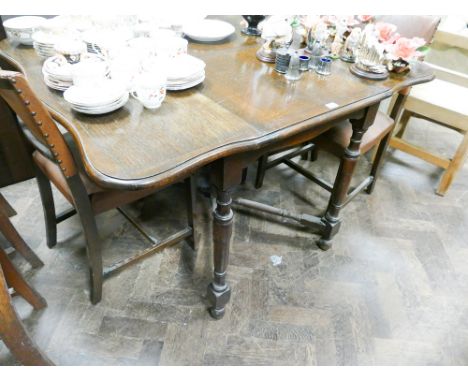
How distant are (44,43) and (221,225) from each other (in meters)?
0.98

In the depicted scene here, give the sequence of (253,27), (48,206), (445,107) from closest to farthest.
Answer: (48,206) < (253,27) < (445,107)

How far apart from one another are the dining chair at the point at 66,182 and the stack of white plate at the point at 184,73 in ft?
1.29

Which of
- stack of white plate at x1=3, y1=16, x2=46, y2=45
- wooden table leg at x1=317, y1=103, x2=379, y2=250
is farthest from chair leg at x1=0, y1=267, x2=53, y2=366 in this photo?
wooden table leg at x1=317, y1=103, x2=379, y2=250

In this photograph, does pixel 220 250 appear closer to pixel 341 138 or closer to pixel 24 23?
pixel 341 138

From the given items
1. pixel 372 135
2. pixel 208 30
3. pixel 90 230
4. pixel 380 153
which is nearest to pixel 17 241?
pixel 90 230

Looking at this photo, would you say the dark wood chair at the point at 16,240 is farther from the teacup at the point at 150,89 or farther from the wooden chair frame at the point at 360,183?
the wooden chair frame at the point at 360,183

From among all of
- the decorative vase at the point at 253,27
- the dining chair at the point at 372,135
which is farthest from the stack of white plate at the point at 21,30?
the dining chair at the point at 372,135

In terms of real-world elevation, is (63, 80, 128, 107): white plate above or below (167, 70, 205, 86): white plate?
above

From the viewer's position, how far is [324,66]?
1442 mm

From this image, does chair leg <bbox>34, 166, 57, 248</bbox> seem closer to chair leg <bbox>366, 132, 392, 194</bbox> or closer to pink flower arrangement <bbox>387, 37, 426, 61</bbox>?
pink flower arrangement <bbox>387, 37, 426, 61</bbox>

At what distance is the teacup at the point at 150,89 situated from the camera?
1053 millimetres

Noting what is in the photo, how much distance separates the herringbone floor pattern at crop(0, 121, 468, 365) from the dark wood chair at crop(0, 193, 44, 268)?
61 mm

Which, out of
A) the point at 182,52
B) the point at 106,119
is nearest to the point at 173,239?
the point at 106,119

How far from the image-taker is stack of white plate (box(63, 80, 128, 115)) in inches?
40.3
